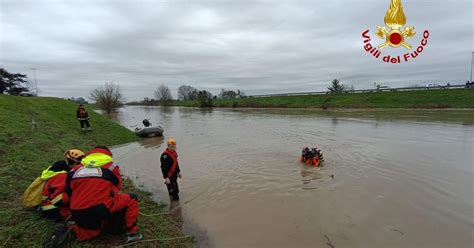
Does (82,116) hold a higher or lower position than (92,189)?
higher

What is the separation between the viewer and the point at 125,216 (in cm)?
367

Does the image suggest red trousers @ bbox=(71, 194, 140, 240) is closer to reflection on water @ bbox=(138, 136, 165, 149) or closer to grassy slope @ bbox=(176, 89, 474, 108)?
reflection on water @ bbox=(138, 136, 165, 149)

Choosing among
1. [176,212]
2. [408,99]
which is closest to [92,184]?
[176,212]

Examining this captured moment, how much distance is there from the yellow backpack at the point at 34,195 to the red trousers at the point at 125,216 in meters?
1.00

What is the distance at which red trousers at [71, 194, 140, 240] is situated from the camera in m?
3.44

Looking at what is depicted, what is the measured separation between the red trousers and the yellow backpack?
1.00 metres

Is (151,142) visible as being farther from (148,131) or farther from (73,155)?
(73,155)

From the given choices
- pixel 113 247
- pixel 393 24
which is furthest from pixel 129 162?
pixel 393 24

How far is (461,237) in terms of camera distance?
454 centimetres

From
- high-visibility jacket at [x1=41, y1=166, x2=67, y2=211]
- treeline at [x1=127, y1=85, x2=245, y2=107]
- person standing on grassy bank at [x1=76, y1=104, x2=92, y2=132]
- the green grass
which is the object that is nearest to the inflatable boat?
person standing on grassy bank at [x1=76, y1=104, x2=92, y2=132]

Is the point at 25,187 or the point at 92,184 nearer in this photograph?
the point at 92,184

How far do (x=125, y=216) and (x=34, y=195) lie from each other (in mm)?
1607

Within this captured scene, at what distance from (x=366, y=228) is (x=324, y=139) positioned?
33.8 ft

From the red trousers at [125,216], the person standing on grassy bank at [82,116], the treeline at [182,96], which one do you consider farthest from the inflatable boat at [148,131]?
the treeline at [182,96]
